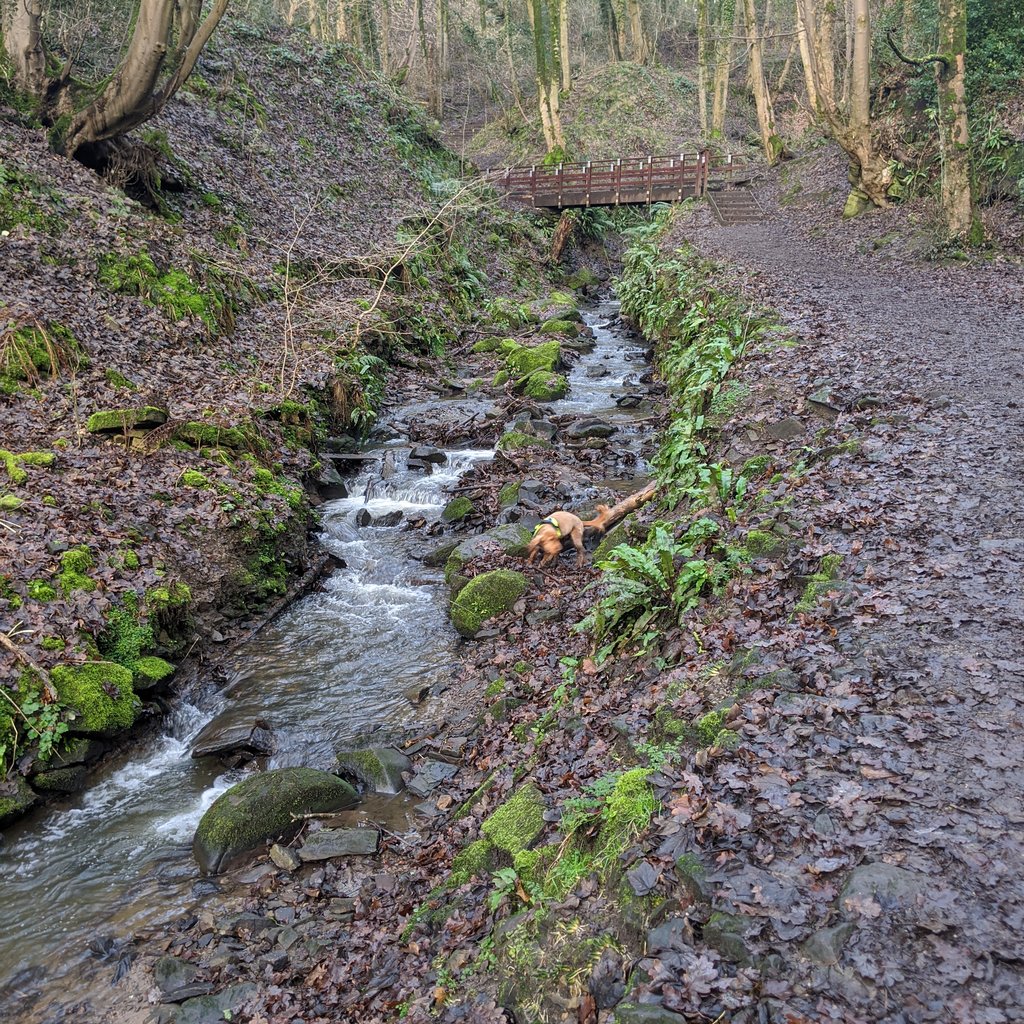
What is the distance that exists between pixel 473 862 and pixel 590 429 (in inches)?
367

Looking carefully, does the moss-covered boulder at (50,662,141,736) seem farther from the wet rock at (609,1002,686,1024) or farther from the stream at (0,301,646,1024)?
the wet rock at (609,1002,686,1024)

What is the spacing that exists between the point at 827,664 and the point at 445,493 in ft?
26.3

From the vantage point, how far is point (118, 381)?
999cm

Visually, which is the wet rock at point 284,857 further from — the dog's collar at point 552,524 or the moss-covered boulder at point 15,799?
the dog's collar at point 552,524

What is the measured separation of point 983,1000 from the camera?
8.32 ft

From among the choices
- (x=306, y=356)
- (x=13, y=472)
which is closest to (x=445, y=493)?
(x=306, y=356)

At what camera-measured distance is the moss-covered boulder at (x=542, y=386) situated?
1513 cm

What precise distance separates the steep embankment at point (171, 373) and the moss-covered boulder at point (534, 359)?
2254mm

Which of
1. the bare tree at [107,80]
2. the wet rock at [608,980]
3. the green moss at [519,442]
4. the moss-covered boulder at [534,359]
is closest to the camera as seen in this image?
the wet rock at [608,980]

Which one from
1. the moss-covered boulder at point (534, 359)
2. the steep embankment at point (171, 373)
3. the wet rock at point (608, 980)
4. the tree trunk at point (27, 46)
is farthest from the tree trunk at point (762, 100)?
the wet rock at point (608, 980)

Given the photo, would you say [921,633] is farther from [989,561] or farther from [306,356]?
[306,356]

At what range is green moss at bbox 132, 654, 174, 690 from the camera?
702 cm

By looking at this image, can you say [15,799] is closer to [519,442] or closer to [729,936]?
[729,936]

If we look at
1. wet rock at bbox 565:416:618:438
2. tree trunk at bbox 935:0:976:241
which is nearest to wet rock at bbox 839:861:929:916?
wet rock at bbox 565:416:618:438
